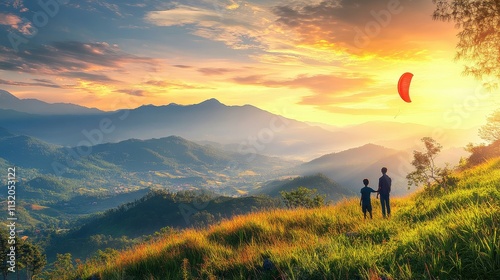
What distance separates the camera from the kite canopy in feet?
67.8

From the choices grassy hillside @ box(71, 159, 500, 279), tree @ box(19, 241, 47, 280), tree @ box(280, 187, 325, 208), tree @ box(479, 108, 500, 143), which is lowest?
tree @ box(19, 241, 47, 280)

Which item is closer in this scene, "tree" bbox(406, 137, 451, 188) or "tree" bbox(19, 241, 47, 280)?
"tree" bbox(406, 137, 451, 188)

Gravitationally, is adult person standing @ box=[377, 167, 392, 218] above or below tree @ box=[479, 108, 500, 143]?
below

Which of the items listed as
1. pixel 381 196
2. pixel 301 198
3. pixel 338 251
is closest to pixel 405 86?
pixel 381 196

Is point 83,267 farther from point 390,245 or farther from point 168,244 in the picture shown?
point 390,245

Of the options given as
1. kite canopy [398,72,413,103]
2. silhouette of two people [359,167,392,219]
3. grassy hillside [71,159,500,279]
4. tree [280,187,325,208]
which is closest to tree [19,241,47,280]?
tree [280,187,325,208]

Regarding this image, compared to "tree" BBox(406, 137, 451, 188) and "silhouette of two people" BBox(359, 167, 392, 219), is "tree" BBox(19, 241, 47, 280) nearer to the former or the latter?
"tree" BBox(406, 137, 451, 188)

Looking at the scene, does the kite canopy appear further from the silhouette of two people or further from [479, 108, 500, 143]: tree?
[479, 108, 500, 143]: tree

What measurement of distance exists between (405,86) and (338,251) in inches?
628

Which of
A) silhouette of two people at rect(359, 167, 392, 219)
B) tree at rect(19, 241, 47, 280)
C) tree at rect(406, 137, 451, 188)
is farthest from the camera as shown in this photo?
tree at rect(19, 241, 47, 280)

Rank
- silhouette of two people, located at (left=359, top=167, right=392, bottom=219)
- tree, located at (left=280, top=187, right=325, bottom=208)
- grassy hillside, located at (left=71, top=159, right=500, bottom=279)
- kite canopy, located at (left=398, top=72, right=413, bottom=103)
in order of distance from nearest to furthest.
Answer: grassy hillside, located at (left=71, top=159, right=500, bottom=279) → silhouette of two people, located at (left=359, top=167, right=392, bottom=219) → kite canopy, located at (left=398, top=72, right=413, bottom=103) → tree, located at (left=280, top=187, right=325, bottom=208)

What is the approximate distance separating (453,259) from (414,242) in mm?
1347

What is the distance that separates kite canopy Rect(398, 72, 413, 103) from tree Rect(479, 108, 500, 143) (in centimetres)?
3699

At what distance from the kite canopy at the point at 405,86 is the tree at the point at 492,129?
121ft
